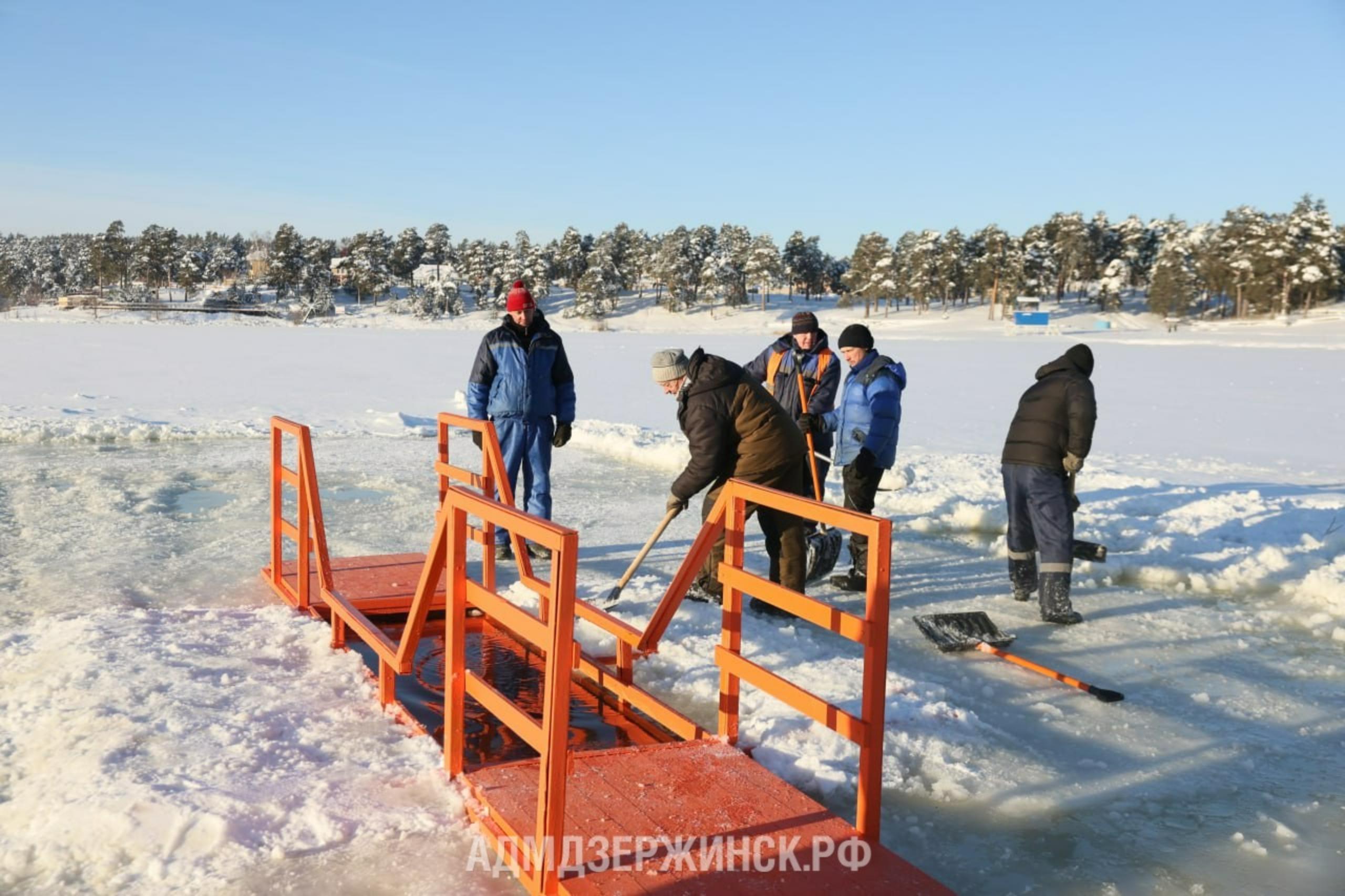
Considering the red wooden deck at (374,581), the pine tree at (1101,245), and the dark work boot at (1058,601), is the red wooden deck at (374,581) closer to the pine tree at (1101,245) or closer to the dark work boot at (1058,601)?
the dark work boot at (1058,601)

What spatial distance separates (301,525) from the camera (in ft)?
18.0

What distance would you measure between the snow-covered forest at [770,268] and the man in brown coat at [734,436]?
70.2 meters

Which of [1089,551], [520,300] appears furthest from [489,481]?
[1089,551]

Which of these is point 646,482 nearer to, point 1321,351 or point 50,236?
point 1321,351

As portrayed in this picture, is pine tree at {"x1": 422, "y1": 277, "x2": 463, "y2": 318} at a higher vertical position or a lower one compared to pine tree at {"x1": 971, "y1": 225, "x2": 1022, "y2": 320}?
lower

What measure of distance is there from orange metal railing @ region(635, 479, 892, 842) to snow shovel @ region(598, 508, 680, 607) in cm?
90

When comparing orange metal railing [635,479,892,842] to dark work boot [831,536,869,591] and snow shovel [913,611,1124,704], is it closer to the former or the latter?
snow shovel [913,611,1124,704]

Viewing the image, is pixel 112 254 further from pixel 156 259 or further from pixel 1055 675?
pixel 1055 675

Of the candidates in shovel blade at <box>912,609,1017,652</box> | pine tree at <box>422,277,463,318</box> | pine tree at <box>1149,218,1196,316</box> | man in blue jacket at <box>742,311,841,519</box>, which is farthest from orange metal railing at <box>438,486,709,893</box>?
pine tree at <box>422,277,463,318</box>

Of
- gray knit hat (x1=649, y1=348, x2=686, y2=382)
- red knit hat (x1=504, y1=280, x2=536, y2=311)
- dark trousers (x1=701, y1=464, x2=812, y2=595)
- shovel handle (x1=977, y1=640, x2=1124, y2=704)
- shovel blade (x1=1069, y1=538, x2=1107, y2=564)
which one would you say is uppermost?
red knit hat (x1=504, y1=280, x2=536, y2=311)

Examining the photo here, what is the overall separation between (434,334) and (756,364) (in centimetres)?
4543

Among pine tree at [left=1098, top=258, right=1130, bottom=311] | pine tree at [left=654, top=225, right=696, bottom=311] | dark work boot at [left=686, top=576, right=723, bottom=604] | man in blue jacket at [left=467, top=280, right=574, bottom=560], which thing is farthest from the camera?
pine tree at [left=654, top=225, right=696, bottom=311]

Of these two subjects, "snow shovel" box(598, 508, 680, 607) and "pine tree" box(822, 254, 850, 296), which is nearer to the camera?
"snow shovel" box(598, 508, 680, 607)

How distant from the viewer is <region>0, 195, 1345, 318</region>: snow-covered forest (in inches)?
2662
